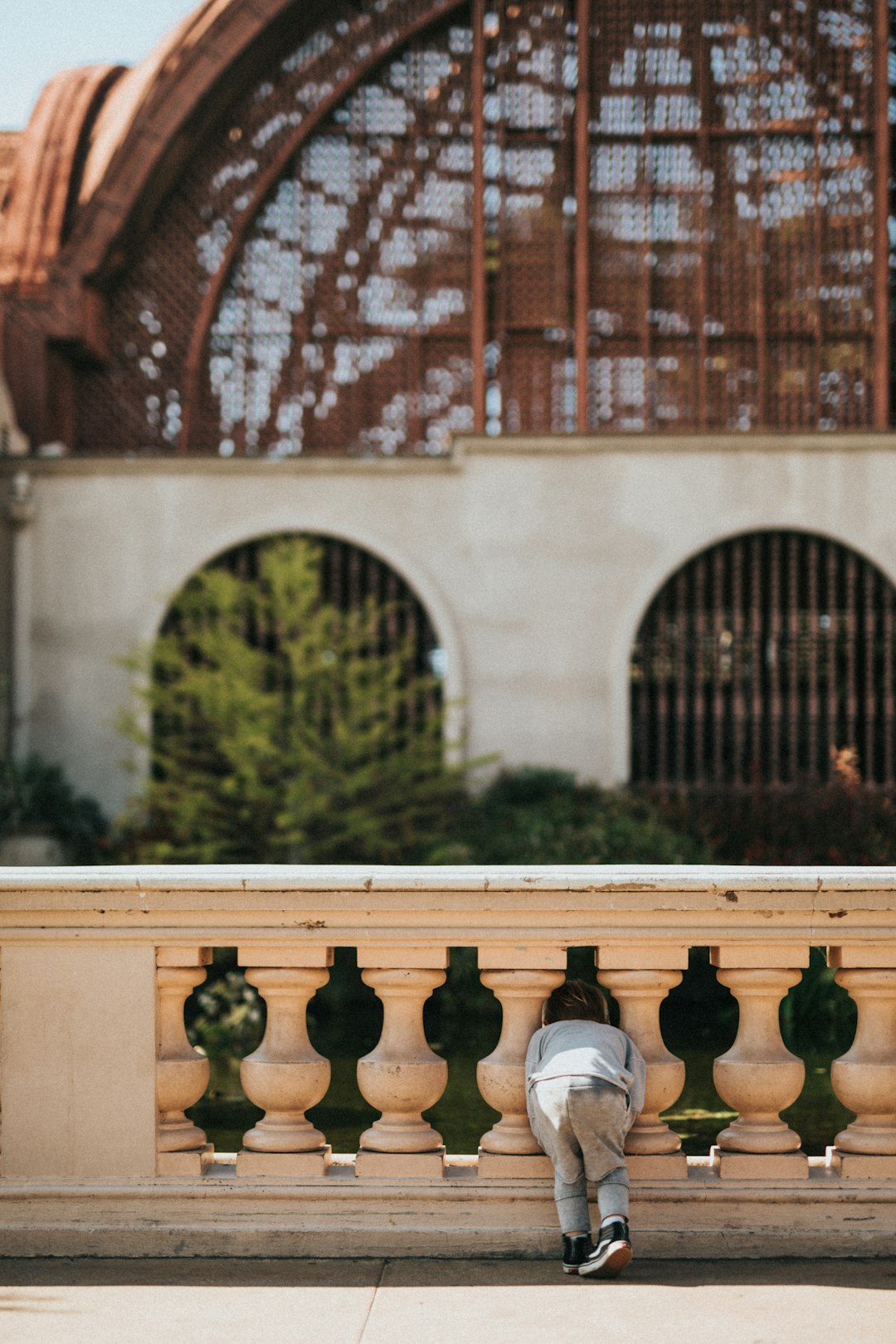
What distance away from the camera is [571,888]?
3.04 meters

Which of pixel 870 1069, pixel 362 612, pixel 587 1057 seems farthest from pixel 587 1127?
pixel 362 612

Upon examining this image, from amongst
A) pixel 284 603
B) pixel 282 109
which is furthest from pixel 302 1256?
pixel 282 109

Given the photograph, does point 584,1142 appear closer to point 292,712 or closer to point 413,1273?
point 413,1273

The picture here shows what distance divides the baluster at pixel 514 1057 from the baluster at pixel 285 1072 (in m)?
0.38

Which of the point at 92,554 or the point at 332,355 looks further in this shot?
the point at 332,355

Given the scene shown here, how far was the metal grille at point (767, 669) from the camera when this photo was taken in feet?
41.6

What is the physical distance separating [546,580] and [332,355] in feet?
12.6

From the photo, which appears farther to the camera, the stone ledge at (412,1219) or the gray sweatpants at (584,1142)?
the stone ledge at (412,1219)

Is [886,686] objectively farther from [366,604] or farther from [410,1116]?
[410,1116]

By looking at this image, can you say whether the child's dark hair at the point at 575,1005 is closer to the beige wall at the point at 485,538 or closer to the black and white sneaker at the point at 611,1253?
the black and white sneaker at the point at 611,1253

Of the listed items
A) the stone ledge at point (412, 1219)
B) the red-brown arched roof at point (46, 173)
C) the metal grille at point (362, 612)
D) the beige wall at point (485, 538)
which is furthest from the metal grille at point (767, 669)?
the stone ledge at point (412, 1219)

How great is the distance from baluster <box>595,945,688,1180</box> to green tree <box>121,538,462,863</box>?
797 cm
